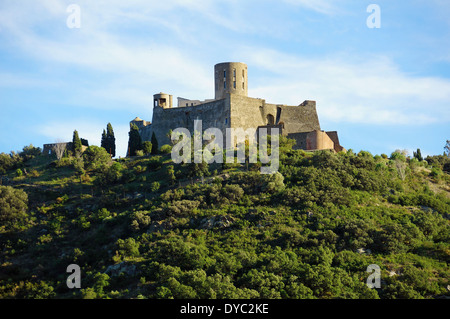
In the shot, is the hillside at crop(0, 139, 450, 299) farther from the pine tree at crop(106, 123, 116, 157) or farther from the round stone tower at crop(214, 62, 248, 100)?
the round stone tower at crop(214, 62, 248, 100)

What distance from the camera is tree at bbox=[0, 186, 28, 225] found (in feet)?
146

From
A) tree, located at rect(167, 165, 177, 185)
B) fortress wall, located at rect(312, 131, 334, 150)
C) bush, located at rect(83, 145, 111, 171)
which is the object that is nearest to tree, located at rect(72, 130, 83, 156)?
bush, located at rect(83, 145, 111, 171)

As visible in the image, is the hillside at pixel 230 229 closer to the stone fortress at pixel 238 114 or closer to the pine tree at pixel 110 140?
the stone fortress at pixel 238 114

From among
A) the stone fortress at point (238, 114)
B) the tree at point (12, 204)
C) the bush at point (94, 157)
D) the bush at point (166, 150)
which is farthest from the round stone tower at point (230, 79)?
the tree at point (12, 204)

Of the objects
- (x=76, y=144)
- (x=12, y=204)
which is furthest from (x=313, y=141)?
(x=12, y=204)

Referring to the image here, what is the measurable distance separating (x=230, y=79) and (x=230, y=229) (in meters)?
26.2

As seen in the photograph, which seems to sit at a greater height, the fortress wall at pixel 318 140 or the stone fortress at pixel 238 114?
the stone fortress at pixel 238 114

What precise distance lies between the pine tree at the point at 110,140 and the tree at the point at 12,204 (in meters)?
16.2

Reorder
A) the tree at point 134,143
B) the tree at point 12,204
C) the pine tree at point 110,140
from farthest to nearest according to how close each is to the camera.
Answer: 1. the pine tree at point 110,140
2. the tree at point 134,143
3. the tree at point 12,204

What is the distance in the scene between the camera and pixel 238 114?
190 feet

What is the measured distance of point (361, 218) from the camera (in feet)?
133

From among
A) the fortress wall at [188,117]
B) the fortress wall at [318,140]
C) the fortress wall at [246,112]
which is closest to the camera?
the fortress wall at [318,140]

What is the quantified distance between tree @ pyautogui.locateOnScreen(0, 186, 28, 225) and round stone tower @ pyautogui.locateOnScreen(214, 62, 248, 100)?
2454 cm

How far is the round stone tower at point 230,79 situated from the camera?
201ft
